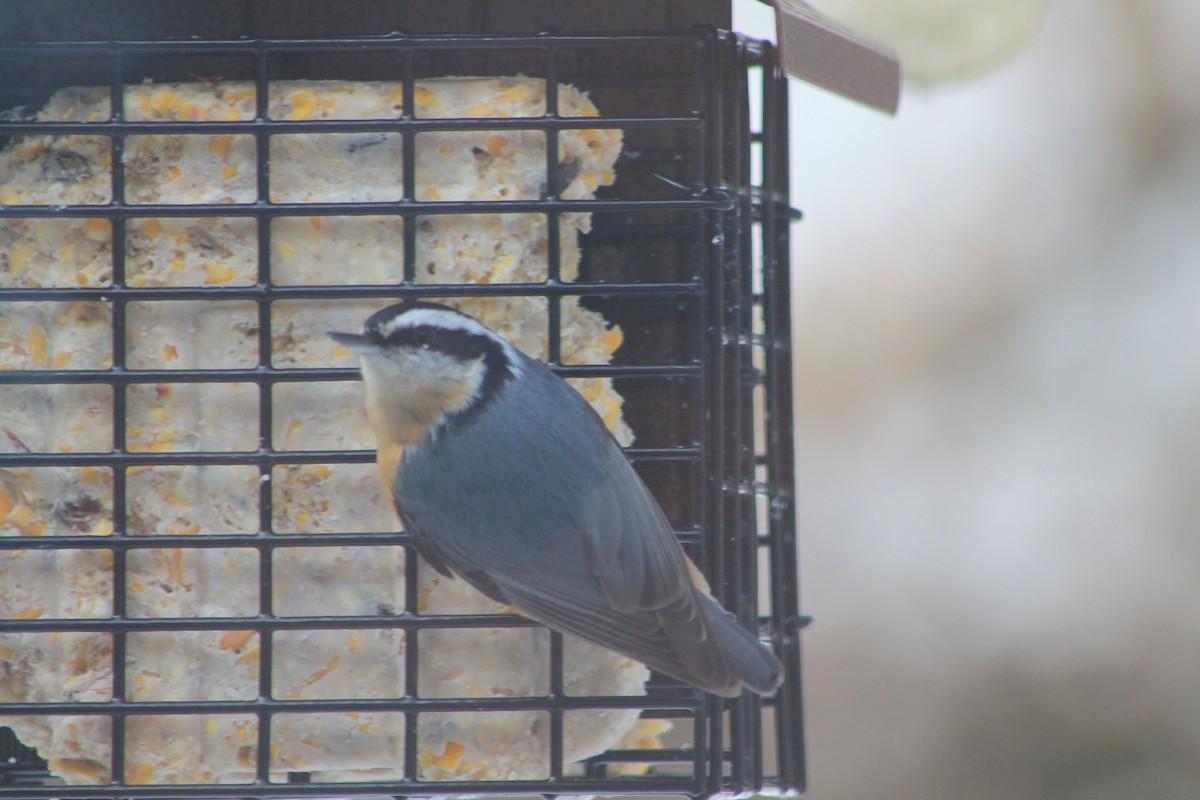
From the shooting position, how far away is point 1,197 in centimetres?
253

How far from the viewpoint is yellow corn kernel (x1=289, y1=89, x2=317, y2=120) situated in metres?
2.48

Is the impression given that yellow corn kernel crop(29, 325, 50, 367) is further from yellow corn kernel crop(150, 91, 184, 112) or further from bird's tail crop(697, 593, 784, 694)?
bird's tail crop(697, 593, 784, 694)

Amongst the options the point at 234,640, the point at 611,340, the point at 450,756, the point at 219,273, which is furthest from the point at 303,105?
the point at 450,756

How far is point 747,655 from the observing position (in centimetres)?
243

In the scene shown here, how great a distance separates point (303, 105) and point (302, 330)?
14.3 inches

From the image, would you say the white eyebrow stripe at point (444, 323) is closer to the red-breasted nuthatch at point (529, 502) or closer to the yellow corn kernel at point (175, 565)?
the red-breasted nuthatch at point (529, 502)

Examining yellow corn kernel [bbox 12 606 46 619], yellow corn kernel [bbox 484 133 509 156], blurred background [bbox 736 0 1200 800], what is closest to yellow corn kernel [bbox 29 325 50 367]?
yellow corn kernel [bbox 12 606 46 619]

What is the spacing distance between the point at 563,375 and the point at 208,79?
0.77m

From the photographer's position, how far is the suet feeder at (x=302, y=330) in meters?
2.45

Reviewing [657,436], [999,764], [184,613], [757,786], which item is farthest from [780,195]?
[999,764]

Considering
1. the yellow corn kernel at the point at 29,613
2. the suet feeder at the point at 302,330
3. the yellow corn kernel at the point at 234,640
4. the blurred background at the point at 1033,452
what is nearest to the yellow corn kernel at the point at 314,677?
the suet feeder at the point at 302,330

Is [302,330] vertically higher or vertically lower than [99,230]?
lower

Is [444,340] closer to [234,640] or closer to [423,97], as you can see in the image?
[423,97]

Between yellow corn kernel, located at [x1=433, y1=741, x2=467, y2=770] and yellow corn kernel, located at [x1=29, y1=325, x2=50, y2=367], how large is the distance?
3.00 ft
